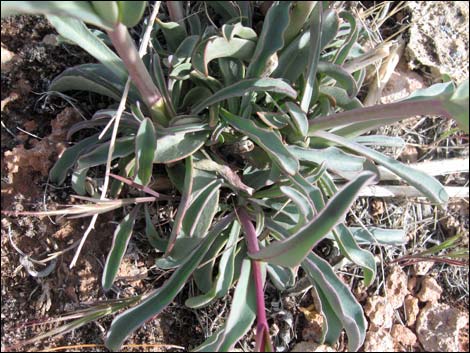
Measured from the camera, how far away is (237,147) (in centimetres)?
174

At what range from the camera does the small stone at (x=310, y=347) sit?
1798 mm

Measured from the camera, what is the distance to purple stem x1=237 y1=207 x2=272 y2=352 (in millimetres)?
1202

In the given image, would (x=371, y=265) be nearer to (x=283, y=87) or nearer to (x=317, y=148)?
(x=317, y=148)

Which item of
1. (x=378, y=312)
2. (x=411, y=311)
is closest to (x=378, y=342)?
(x=378, y=312)

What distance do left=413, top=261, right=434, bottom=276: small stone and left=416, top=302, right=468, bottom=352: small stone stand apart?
4.5 inches

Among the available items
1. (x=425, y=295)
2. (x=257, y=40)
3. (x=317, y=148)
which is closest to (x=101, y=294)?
(x=317, y=148)

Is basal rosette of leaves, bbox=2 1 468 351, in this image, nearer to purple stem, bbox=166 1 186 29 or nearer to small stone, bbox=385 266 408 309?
purple stem, bbox=166 1 186 29

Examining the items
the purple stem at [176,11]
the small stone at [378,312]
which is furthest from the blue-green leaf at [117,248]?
the small stone at [378,312]

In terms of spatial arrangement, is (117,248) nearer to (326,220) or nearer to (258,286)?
(258,286)

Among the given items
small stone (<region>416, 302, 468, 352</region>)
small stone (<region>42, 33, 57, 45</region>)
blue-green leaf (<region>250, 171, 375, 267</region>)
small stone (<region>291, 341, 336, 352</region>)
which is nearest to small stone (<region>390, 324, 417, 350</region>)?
small stone (<region>416, 302, 468, 352</region>)

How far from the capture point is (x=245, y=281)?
1.48 metres

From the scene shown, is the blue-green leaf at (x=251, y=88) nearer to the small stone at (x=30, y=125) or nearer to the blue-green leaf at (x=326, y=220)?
the blue-green leaf at (x=326, y=220)

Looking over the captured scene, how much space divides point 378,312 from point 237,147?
0.79 meters

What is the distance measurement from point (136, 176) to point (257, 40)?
567 millimetres
